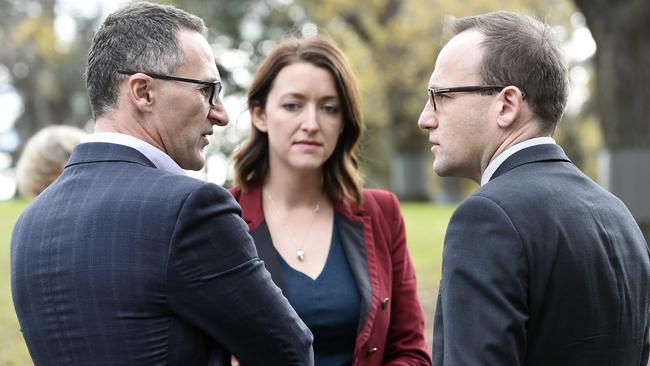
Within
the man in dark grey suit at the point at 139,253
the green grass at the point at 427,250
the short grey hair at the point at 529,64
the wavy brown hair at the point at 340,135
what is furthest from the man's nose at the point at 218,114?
the green grass at the point at 427,250

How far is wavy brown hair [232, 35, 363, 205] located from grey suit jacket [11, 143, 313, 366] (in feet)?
5.38

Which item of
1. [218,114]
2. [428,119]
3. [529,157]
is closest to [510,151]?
[529,157]

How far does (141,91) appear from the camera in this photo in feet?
8.18

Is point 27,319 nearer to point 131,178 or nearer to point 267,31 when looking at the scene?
point 131,178

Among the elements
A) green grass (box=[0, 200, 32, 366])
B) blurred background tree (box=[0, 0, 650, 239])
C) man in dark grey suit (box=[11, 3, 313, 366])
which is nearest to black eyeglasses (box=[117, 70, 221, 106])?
man in dark grey suit (box=[11, 3, 313, 366])

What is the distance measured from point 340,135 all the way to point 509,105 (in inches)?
65.1

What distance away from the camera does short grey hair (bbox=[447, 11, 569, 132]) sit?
2.53 metres

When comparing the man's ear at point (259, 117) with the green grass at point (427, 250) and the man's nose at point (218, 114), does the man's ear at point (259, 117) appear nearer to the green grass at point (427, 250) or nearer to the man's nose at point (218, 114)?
the man's nose at point (218, 114)

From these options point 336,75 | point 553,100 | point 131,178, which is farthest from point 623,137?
point 131,178

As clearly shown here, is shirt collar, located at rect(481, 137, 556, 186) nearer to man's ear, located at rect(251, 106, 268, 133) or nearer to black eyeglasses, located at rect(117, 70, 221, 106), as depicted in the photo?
black eyeglasses, located at rect(117, 70, 221, 106)

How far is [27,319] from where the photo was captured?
93.6 inches

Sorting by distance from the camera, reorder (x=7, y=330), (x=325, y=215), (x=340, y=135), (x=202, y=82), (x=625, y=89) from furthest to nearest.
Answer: (x=625, y=89) < (x=7, y=330) < (x=340, y=135) < (x=325, y=215) < (x=202, y=82)

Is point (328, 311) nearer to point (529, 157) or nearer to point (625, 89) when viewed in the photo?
point (529, 157)

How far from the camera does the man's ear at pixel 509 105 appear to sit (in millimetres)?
2506
